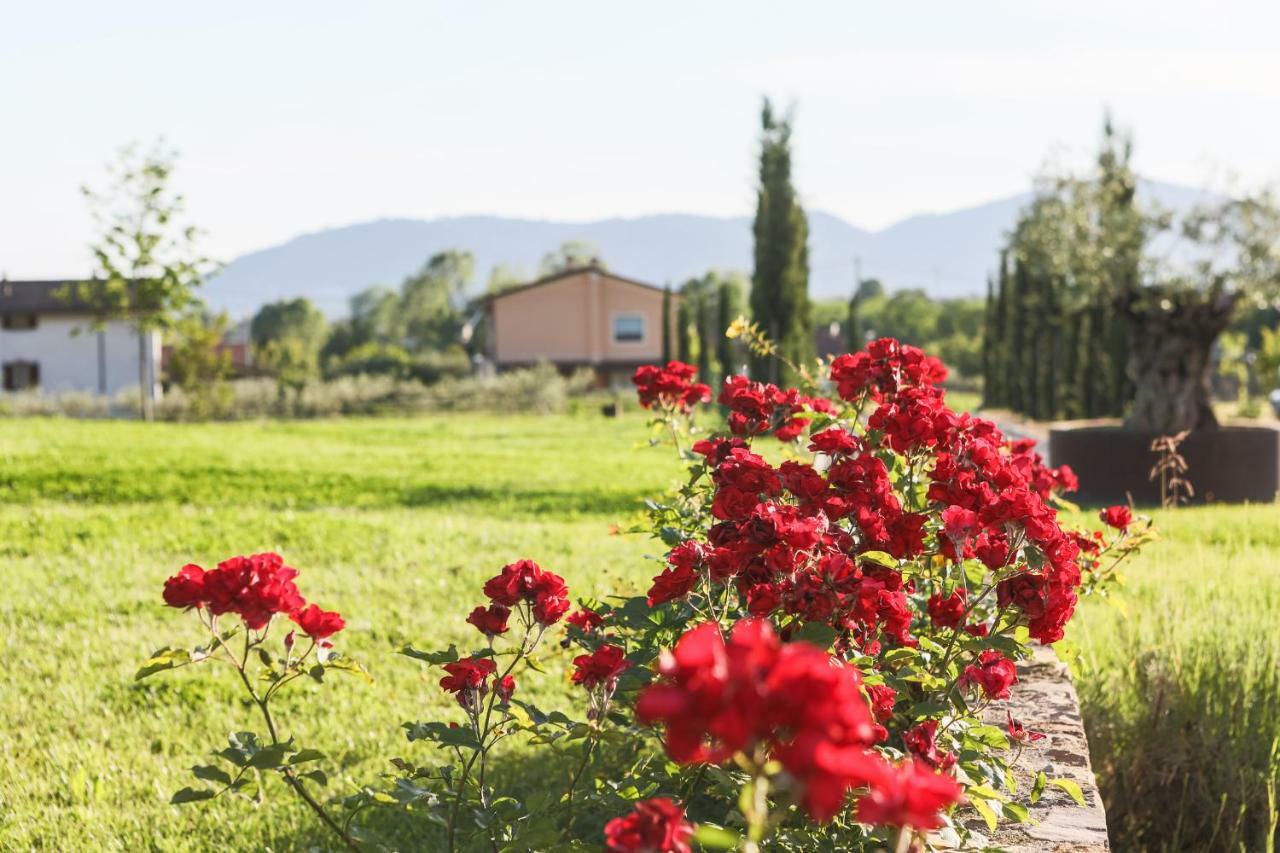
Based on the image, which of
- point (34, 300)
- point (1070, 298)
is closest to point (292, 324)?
point (34, 300)

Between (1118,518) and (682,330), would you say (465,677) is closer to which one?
(1118,518)

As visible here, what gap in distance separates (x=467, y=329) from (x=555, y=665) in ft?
195

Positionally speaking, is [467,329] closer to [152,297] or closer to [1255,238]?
[152,297]

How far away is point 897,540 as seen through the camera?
253 centimetres

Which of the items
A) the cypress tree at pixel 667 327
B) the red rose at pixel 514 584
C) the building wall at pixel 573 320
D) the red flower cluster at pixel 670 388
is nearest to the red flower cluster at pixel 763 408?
the red flower cluster at pixel 670 388

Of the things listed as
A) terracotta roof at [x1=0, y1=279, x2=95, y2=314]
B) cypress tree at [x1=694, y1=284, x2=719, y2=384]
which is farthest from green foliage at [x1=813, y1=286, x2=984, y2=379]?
terracotta roof at [x1=0, y1=279, x2=95, y2=314]

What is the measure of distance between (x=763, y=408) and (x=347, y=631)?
11.9ft

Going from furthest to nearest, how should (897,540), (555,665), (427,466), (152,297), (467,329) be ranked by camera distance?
(467,329), (152,297), (427,466), (555,665), (897,540)

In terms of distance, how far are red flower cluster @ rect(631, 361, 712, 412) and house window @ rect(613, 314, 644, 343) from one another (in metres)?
45.4

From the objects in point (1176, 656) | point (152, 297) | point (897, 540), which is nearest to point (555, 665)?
point (1176, 656)

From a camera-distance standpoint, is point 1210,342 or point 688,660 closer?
point 688,660

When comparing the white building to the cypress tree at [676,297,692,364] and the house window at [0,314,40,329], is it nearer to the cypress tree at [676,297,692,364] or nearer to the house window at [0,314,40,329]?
the house window at [0,314,40,329]

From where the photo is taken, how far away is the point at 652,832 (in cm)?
131

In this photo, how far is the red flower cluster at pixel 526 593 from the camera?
2.38 meters
